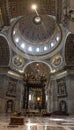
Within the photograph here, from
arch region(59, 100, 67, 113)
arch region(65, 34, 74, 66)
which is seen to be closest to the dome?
arch region(65, 34, 74, 66)

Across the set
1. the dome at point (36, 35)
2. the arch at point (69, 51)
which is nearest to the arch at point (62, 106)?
the arch at point (69, 51)

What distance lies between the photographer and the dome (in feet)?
87.2

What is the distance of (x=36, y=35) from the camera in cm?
2908

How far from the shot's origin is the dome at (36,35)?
2659cm

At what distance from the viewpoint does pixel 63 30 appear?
76.9ft

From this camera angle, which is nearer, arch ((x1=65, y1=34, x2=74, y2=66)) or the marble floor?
the marble floor

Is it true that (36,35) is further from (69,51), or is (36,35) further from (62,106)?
(62,106)

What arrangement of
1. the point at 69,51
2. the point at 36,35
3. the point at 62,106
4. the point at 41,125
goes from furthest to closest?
the point at 36,35, the point at 69,51, the point at 62,106, the point at 41,125

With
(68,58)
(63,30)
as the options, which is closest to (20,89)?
(68,58)

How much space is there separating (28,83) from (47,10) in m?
13.7

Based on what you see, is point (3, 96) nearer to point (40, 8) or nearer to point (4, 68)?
point (4, 68)

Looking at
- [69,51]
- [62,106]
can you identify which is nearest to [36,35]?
[69,51]

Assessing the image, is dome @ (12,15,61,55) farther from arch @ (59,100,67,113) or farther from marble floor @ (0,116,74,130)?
marble floor @ (0,116,74,130)

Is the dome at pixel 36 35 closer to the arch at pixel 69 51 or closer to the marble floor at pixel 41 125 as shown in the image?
the arch at pixel 69 51
